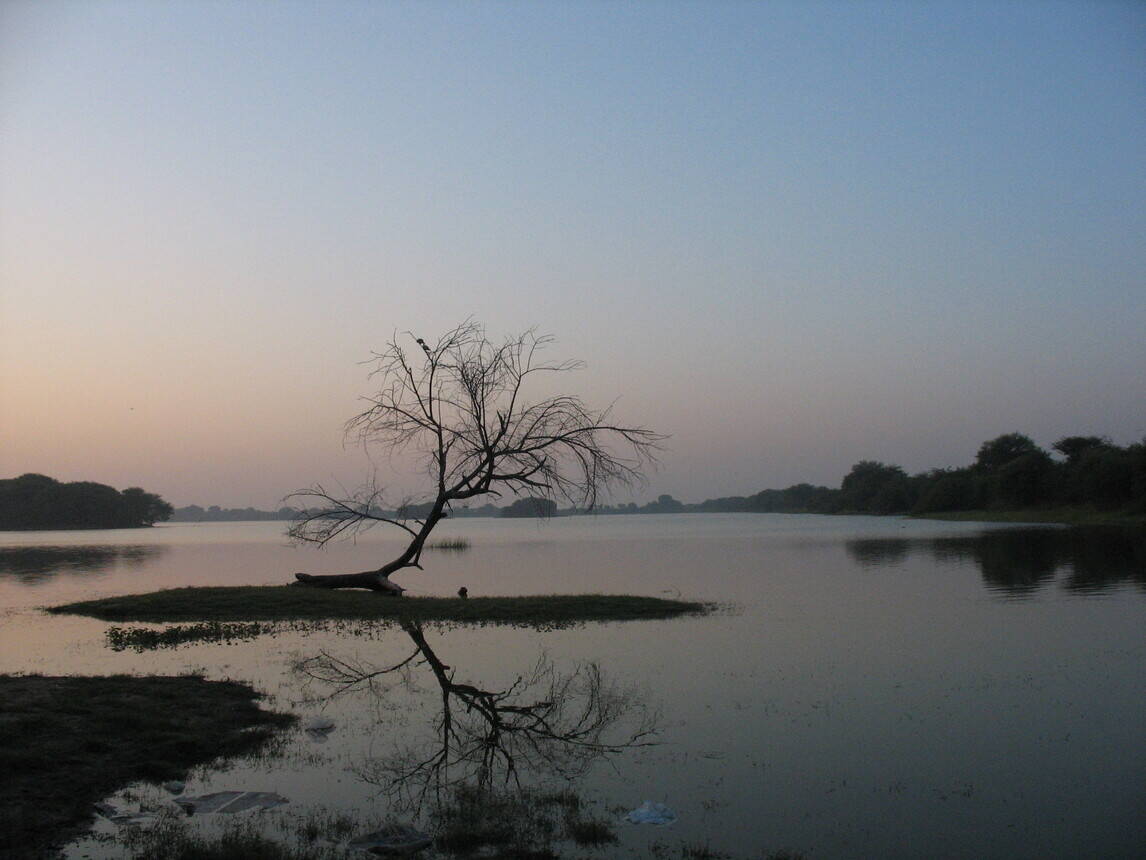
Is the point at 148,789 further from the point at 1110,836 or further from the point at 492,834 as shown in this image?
the point at 1110,836

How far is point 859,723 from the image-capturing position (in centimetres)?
1230

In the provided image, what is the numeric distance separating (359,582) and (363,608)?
173 inches

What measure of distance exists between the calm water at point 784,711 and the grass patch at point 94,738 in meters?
0.69

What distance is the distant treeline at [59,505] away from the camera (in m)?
142

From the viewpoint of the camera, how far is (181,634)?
2073cm

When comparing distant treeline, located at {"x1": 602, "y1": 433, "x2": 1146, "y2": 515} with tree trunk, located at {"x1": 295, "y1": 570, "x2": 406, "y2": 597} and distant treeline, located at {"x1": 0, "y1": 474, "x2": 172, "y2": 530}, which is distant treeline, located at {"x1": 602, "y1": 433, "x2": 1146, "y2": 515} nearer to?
tree trunk, located at {"x1": 295, "y1": 570, "x2": 406, "y2": 597}

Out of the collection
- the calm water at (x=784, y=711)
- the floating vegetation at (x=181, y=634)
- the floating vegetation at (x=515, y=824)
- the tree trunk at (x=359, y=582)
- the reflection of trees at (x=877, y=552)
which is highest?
the tree trunk at (x=359, y=582)

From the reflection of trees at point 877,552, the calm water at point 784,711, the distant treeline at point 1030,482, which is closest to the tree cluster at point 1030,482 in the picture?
the distant treeline at point 1030,482

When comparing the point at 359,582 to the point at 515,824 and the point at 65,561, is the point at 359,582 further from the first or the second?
the point at 65,561

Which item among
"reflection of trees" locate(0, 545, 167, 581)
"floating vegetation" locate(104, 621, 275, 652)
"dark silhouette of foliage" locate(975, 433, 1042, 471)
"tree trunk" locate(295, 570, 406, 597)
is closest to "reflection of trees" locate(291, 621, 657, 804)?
"floating vegetation" locate(104, 621, 275, 652)

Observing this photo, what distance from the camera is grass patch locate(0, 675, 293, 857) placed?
27.7 feet

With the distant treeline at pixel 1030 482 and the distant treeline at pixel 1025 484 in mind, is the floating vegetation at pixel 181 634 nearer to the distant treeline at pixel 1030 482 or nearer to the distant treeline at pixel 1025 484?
the distant treeline at pixel 1025 484

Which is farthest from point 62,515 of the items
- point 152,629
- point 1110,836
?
point 1110,836

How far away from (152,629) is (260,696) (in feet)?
30.5
